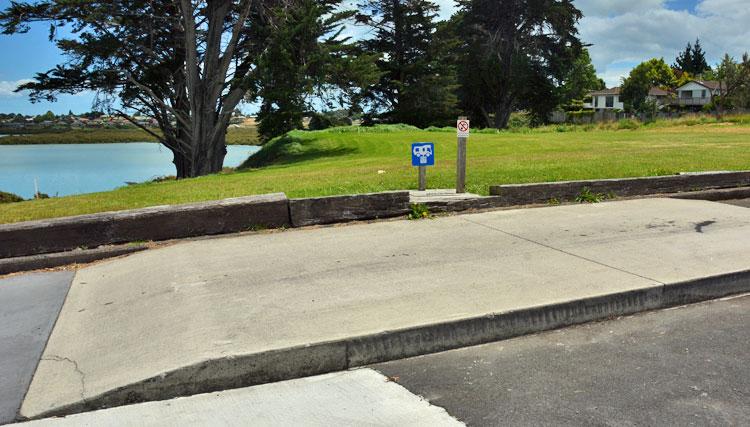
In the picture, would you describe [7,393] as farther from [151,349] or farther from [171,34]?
[171,34]

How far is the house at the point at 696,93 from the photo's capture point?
299 ft

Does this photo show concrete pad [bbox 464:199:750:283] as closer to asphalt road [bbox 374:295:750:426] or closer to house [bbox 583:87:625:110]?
asphalt road [bbox 374:295:750:426]

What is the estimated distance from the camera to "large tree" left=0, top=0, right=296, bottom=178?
23578mm

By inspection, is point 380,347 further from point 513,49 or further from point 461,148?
point 513,49

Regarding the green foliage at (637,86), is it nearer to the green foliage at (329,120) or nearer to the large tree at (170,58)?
the green foliage at (329,120)

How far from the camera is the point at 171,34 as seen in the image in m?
27.4

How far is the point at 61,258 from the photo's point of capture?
6684mm

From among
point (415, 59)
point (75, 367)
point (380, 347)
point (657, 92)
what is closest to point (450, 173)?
point (380, 347)

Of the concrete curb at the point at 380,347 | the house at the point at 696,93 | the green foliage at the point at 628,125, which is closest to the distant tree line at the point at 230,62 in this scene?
the green foliage at the point at 628,125

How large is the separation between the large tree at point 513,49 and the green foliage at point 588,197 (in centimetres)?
4212

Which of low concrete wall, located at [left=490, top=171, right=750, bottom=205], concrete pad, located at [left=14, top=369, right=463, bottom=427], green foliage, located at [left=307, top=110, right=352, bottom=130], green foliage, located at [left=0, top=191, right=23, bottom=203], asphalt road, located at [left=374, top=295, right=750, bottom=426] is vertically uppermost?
green foliage, located at [left=307, top=110, right=352, bottom=130]

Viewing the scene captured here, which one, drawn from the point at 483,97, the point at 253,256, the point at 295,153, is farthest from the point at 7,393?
the point at 483,97

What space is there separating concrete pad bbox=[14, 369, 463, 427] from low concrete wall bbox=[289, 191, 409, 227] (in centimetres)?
400

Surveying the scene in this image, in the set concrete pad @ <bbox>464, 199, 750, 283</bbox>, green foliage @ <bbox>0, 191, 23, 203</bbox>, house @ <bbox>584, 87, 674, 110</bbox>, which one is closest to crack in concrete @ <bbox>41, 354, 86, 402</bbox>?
concrete pad @ <bbox>464, 199, 750, 283</bbox>
